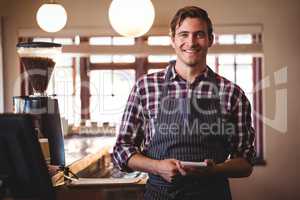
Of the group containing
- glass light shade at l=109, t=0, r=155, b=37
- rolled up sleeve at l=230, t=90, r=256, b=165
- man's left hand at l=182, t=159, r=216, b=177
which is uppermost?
glass light shade at l=109, t=0, r=155, b=37

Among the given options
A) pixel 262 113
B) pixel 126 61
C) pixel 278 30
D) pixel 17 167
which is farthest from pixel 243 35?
pixel 17 167

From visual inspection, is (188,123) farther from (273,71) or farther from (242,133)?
(273,71)

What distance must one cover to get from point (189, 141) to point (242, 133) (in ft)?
0.64

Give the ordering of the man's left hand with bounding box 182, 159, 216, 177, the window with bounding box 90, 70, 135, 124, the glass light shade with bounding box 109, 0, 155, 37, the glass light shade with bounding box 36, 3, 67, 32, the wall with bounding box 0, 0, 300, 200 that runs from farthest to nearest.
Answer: the window with bounding box 90, 70, 135, 124 < the wall with bounding box 0, 0, 300, 200 < the glass light shade with bounding box 36, 3, 67, 32 < the glass light shade with bounding box 109, 0, 155, 37 < the man's left hand with bounding box 182, 159, 216, 177

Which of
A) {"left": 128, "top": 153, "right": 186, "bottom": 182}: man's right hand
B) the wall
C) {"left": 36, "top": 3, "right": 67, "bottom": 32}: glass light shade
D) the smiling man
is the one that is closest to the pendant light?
{"left": 36, "top": 3, "right": 67, "bottom": 32}: glass light shade

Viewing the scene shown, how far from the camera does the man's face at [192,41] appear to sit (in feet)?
5.68

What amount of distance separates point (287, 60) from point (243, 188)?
1448mm

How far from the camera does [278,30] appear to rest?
528 centimetres

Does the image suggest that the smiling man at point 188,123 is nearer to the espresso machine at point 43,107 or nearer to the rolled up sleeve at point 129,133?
the rolled up sleeve at point 129,133

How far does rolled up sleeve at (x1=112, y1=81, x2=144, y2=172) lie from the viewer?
1.77 meters

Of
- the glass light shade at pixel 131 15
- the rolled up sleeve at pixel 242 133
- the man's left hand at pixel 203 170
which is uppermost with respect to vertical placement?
the glass light shade at pixel 131 15

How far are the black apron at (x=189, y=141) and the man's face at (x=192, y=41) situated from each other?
112 millimetres

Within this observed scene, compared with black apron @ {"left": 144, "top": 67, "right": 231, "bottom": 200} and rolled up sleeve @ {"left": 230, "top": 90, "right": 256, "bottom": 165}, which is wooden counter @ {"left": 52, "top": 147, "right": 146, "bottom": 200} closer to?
black apron @ {"left": 144, "top": 67, "right": 231, "bottom": 200}

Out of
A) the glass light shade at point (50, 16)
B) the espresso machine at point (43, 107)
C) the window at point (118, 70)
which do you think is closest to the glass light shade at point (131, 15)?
the espresso machine at point (43, 107)
